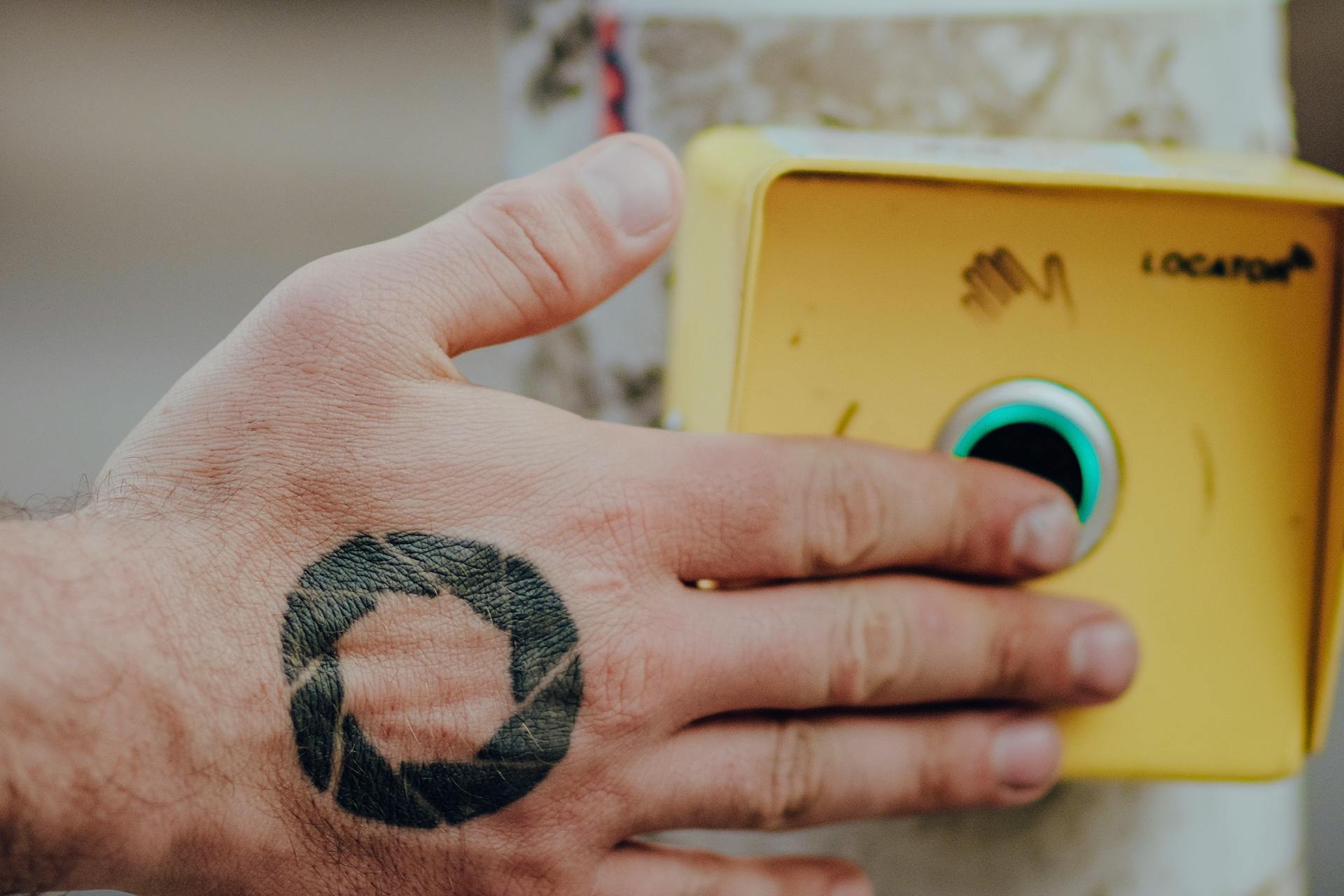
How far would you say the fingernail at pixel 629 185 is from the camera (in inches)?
20.1

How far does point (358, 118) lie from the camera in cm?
341

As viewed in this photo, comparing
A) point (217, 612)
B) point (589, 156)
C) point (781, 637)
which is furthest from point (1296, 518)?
point (217, 612)

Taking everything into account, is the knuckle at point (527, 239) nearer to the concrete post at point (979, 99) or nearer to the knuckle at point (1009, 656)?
the concrete post at point (979, 99)

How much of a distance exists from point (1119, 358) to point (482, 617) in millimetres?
341

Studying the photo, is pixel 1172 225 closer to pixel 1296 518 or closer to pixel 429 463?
pixel 1296 518

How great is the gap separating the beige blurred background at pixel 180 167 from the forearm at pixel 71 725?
1.71 meters

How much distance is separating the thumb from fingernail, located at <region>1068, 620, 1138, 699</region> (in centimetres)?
30

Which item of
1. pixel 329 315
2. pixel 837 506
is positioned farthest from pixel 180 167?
pixel 837 506

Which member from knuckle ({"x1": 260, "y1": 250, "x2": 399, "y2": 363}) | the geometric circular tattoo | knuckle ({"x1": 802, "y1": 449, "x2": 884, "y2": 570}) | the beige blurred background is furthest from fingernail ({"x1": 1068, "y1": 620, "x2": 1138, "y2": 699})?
the beige blurred background

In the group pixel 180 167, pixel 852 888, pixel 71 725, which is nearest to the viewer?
pixel 71 725

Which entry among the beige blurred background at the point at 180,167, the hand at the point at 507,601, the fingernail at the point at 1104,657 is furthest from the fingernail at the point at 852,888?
the beige blurred background at the point at 180,167

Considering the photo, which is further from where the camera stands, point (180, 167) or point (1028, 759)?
point (180, 167)

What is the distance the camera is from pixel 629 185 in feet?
1.67

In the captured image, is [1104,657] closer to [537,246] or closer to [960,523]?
[960,523]
